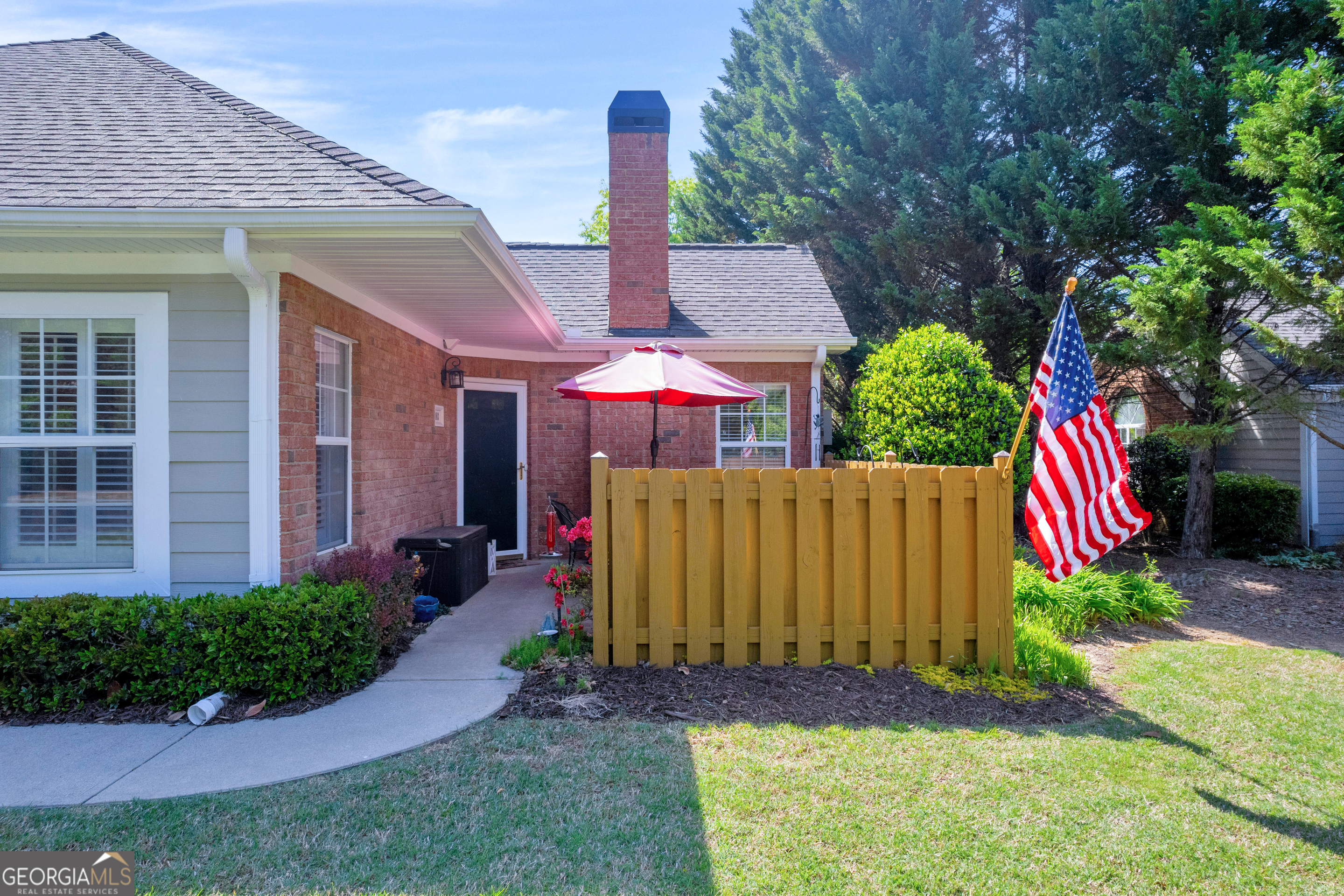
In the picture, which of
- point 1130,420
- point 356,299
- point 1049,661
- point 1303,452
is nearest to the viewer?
point 1049,661

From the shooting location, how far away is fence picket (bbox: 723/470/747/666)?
457 centimetres

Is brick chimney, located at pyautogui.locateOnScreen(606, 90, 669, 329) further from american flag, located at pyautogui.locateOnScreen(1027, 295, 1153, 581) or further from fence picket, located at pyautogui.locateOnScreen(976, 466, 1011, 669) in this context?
american flag, located at pyautogui.locateOnScreen(1027, 295, 1153, 581)

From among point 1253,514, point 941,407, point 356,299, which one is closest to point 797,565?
point 356,299

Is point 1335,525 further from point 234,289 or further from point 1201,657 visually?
point 234,289

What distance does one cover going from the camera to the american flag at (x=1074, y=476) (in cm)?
399

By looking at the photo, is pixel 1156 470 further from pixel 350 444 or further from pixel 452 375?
pixel 350 444

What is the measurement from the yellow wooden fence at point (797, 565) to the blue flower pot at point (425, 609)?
6.73 ft

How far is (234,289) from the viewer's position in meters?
4.50

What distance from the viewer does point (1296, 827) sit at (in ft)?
9.40

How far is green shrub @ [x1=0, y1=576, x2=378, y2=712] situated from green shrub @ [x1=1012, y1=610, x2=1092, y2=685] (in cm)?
409

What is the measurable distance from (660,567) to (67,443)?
3517mm

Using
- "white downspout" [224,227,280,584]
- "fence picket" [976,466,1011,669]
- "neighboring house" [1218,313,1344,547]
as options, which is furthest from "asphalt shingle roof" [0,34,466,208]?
"neighboring house" [1218,313,1344,547]

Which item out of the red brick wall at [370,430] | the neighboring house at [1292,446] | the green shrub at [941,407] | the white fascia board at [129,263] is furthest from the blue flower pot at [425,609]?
the neighboring house at [1292,446]

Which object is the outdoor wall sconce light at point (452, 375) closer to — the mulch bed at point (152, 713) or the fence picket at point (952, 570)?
the mulch bed at point (152, 713)
